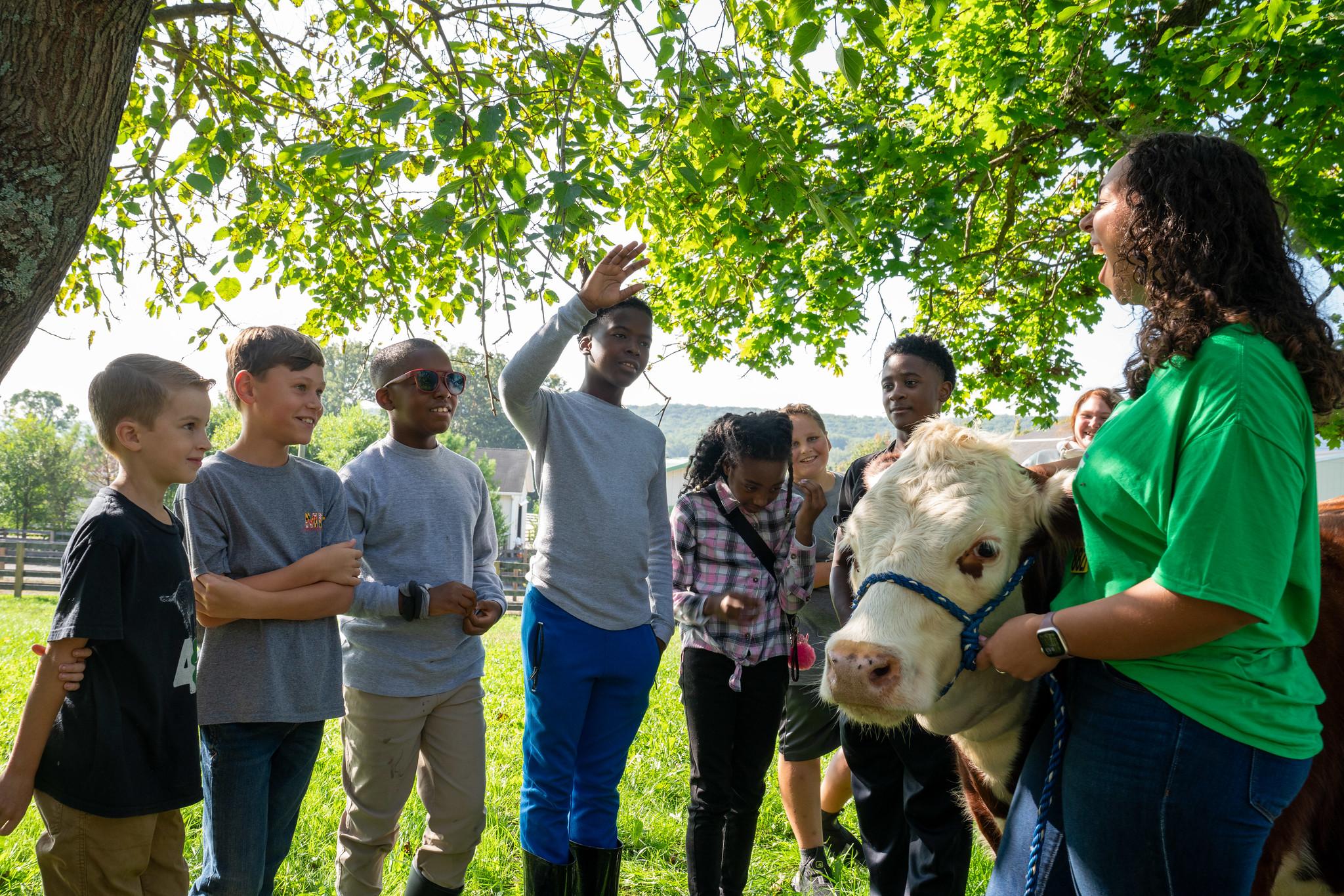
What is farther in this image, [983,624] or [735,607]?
[735,607]

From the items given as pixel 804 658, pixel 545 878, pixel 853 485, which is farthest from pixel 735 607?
pixel 545 878

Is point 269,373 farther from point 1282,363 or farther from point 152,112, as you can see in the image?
point 1282,363

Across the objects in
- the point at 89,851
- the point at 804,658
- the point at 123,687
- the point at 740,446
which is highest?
the point at 740,446

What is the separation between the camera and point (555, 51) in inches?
178

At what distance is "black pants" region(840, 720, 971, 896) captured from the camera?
292 cm

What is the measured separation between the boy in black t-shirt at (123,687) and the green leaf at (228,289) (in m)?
1.20

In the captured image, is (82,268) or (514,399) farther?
(82,268)

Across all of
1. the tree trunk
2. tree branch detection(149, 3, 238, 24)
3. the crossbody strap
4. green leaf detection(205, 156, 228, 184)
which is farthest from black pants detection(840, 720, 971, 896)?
tree branch detection(149, 3, 238, 24)

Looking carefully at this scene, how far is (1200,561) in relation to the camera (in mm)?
1495

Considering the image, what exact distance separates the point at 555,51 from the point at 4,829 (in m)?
3.92

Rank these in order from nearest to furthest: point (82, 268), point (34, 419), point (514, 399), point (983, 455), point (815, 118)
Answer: point (983, 455)
point (514, 399)
point (82, 268)
point (815, 118)
point (34, 419)

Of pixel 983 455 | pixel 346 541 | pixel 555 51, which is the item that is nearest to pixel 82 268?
pixel 555 51

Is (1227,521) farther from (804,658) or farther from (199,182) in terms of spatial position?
(199,182)

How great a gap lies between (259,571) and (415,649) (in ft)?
2.07
